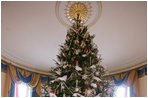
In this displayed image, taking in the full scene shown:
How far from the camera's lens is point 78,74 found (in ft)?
10.9

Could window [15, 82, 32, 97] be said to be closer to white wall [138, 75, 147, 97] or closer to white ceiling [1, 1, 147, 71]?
white ceiling [1, 1, 147, 71]

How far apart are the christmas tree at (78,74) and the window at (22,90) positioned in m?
4.91

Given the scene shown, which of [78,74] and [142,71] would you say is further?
[142,71]

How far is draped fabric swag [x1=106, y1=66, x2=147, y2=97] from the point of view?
303 inches

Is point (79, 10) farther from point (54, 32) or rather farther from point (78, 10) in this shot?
point (54, 32)

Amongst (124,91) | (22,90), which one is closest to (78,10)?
(124,91)

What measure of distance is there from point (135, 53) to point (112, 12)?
3023 millimetres

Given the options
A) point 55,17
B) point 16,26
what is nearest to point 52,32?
point 55,17

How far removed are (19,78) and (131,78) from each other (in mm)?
5422

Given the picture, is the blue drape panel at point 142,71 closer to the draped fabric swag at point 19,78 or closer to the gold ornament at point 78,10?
the gold ornament at point 78,10

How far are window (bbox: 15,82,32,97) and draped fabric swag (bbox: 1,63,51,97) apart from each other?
189 millimetres

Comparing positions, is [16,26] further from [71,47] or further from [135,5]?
[135,5]

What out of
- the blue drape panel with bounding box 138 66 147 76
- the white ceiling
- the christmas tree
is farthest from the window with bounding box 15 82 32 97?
the blue drape panel with bounding box 138 66 147 76

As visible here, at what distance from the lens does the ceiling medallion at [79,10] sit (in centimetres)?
521
